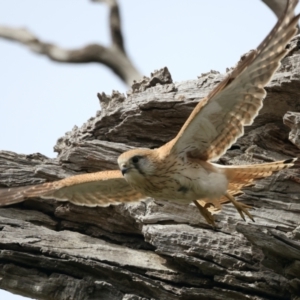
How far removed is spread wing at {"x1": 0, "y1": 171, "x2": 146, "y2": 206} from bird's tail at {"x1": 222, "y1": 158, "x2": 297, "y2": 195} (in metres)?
0.90

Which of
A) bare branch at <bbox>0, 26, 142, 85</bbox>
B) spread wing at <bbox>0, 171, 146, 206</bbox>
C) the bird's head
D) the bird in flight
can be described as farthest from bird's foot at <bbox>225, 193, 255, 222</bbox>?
bare branch at <bbox>0, 26, 142, 85</bbox>

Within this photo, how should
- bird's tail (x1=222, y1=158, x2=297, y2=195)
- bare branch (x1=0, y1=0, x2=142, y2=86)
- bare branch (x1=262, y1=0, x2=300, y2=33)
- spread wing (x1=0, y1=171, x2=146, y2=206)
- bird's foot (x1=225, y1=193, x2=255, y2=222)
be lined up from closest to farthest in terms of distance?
bird's tail (x1=222, y1=158, x2=297, y2=195) → bird's foot (x1=225, y1=193, x2=255, y2=222) → spread wing (x1=0, y1=171, x2=146, y2=206) → bare branch (x1=262, y1=0, x2=300, y2=33) → bare branch (x1=0, y1=0, x2=142, y2=86)

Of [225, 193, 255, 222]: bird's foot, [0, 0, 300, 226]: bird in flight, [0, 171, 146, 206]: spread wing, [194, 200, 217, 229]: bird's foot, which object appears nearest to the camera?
[0, 0, 300, 226]: bird in flight

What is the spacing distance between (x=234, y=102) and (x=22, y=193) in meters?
2.00

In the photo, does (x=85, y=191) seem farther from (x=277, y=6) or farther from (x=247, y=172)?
(x=277, y=6)

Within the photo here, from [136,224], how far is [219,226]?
2.73 ft

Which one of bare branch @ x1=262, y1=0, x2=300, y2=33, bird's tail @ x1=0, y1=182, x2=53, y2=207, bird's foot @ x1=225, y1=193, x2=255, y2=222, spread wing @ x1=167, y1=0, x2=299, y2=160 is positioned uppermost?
bare branch @ x1=262, y1=0, x2=300, y2=33

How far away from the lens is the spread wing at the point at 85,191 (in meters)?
6.16

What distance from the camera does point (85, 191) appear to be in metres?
6.41

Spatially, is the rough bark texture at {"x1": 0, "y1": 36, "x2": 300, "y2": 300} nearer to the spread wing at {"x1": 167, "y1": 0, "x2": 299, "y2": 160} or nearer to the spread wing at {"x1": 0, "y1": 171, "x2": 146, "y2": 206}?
the spread wing at {"x1": 0, "y1": 171, "x2": 146, "y2": 206}

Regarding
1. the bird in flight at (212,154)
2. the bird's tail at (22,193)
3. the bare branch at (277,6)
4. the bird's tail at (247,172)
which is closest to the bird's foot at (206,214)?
the bird in flight at (212,154)

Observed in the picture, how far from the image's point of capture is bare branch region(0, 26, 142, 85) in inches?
464

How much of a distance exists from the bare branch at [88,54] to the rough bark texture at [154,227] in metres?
4.67

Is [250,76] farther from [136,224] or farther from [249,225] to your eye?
[136,224]
